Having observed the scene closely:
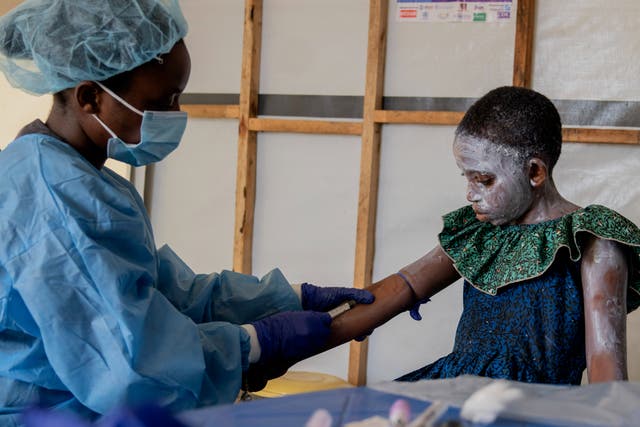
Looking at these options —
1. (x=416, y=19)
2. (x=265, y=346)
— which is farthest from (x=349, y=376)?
(x=265, y=346)

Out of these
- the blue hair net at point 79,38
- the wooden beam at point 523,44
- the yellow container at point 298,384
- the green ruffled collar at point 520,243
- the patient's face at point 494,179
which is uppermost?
the wooden beam at point 523,44

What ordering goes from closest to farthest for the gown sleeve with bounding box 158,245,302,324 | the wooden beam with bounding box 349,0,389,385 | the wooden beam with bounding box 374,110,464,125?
the gown sleeve with bounding box 158,245,302,324, the wooden beam with bounding box 374,110,464,125, the wooden beam with bounding box 349,0,389,385

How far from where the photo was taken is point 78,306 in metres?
1.51

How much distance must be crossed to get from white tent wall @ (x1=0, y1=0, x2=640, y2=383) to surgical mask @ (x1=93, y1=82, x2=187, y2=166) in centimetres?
197

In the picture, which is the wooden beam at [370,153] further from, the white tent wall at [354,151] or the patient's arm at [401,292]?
the patient's arm at [401,292]

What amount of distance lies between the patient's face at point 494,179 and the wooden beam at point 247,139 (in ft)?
6.92

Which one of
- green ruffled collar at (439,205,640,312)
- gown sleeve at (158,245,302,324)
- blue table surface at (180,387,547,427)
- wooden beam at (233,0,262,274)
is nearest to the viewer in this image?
blue table surface at (180,387,547,427)

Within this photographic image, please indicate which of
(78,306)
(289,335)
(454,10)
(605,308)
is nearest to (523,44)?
(454,10)

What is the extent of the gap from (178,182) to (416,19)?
1.50m

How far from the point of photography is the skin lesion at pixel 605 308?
1747 millimetres

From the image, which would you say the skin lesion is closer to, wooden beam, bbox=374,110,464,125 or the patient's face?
the patient's face

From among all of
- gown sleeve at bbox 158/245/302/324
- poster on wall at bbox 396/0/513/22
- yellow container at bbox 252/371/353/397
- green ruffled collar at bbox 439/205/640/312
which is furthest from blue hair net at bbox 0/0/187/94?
poster on wall at bbox 396/0/513/22

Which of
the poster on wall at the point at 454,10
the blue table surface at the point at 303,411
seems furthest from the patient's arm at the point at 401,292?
the poster on wall at the point at 454,10

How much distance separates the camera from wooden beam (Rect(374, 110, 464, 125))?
3.56 meters
